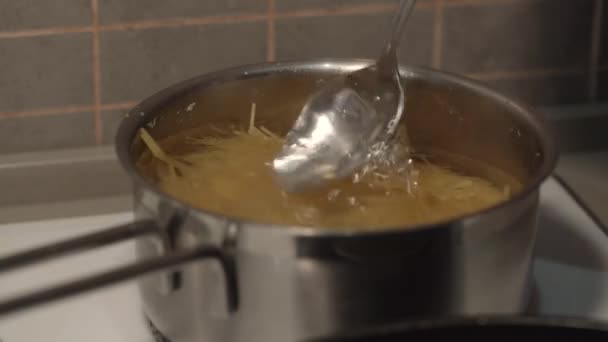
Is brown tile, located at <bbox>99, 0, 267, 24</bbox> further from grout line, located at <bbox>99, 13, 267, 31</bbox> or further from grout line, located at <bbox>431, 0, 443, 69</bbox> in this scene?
grout line, located at <bbox>431, 0, 443, 69</bbox>

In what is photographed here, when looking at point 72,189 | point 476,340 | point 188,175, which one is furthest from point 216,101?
point 476,340

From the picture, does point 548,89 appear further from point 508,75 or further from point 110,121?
point 110,121

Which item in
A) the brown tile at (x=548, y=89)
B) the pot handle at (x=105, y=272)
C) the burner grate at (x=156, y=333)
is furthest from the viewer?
the brown tile at (x=548, y=89)

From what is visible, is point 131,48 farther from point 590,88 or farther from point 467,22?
point 590,88

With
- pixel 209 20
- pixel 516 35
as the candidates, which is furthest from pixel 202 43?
pixel 516 35

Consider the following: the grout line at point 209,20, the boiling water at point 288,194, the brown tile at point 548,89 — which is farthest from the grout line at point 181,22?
the brown tile at point 548,89

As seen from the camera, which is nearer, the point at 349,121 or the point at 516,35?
the point at 349,121

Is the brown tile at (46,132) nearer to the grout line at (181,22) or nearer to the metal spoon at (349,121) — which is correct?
the grout line at (181,22)
